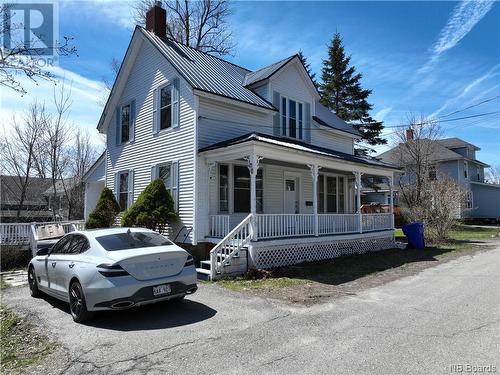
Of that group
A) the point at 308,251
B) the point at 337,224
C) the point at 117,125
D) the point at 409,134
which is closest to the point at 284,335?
the point at 308,251

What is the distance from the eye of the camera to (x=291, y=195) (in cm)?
1745

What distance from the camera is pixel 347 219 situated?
16250mm

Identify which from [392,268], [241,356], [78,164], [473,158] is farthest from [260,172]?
[473,158]

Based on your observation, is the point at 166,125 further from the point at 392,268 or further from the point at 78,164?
the point at 78,164

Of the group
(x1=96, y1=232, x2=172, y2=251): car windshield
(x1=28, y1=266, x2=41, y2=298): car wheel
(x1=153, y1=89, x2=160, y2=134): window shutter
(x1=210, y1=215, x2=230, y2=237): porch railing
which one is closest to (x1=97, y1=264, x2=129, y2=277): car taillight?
(x1=96, y1=232, x2=172, y2=251): car windshield

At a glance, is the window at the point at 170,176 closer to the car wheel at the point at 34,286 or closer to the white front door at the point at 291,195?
the white front door at the point at 291,195

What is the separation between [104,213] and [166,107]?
16.6 ft

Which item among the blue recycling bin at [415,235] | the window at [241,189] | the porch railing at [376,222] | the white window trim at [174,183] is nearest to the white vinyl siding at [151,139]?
the white window trim at [174,183]

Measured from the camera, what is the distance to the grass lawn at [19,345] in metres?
5.20

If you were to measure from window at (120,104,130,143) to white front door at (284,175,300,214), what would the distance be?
765cm

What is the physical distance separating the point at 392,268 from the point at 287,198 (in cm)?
569

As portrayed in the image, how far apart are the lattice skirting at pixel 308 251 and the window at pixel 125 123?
374 inches

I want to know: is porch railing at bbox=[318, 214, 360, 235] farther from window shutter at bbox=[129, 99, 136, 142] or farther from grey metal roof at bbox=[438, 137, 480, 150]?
grey metal roof at bbox=[438, 137, 480, 150]

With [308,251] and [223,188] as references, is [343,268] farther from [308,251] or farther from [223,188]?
[223,188]
